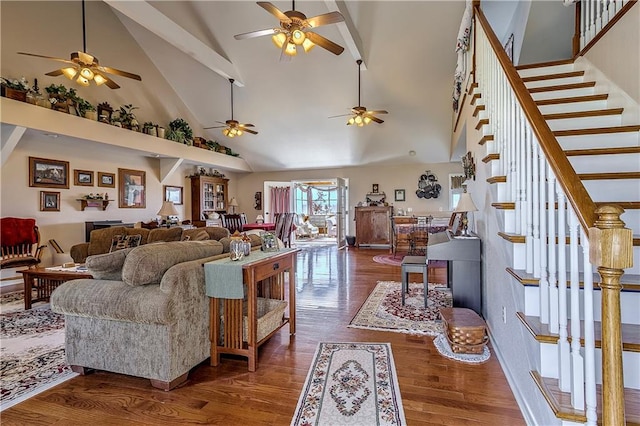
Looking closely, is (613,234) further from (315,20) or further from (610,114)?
(315,20)

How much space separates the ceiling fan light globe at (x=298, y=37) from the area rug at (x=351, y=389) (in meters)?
3.25

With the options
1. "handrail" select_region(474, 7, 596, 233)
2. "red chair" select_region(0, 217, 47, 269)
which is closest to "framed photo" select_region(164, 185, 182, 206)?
"red chair" select_region(0, 217, 47, 269)

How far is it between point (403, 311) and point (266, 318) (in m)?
1.70

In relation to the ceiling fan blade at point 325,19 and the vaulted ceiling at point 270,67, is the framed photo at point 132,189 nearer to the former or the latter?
the vaulted ceiling at point 270,67

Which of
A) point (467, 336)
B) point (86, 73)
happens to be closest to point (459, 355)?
point (467, 336)

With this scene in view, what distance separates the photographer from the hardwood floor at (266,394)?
70.6 inches

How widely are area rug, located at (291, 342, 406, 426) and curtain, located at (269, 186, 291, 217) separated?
9.77 meters

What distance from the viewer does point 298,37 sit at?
3.60 m

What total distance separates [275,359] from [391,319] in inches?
53.3

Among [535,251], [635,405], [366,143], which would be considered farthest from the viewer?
[366,143]

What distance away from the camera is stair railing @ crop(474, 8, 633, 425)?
92 centimetres

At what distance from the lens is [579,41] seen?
129 inches

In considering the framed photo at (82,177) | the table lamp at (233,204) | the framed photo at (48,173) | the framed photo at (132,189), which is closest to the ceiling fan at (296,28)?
the framed photo at (48,173)

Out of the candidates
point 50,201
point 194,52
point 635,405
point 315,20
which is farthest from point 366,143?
point 635,405
